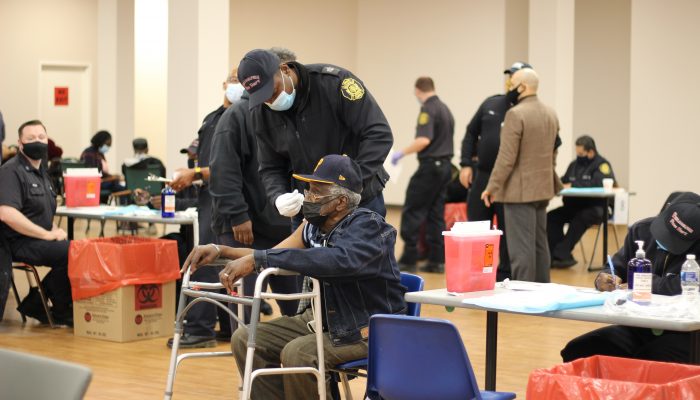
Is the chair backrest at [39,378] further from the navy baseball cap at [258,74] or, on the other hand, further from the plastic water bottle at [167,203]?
the plastic water bottle at [167,203]

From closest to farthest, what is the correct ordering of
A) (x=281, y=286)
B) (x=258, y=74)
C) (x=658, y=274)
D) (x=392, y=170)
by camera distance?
(x=658, y=274)
(x=258, y=74)
(x=281, y=286)
(x=392, y=170)

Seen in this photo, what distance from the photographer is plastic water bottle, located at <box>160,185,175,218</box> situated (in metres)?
6.64

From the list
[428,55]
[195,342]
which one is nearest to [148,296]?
[195,342]

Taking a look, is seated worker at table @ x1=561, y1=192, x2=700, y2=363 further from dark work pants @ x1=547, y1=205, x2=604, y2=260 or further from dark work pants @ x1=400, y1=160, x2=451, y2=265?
dark work pants @ x1=547, y1=205, x2=604, y2=260

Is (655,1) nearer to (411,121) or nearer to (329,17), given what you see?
(411,121)

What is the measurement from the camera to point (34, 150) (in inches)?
256

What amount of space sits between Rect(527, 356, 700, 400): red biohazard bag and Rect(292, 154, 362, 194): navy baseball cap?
109 cm

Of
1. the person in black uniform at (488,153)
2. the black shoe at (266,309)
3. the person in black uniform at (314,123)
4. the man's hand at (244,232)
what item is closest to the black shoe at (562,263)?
the person in black uniform at (488,153)

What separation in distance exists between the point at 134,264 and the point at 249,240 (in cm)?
112

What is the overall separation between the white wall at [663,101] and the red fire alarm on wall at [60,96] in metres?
8.88

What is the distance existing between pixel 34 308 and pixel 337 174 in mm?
3677

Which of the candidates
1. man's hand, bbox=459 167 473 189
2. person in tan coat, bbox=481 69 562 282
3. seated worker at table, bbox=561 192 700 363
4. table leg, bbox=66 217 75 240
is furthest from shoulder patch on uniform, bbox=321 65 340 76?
man's hand, bbox=459 167 473 189

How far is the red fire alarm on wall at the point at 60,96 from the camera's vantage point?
55.8ft

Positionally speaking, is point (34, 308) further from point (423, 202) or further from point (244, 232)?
point (423, 202)
